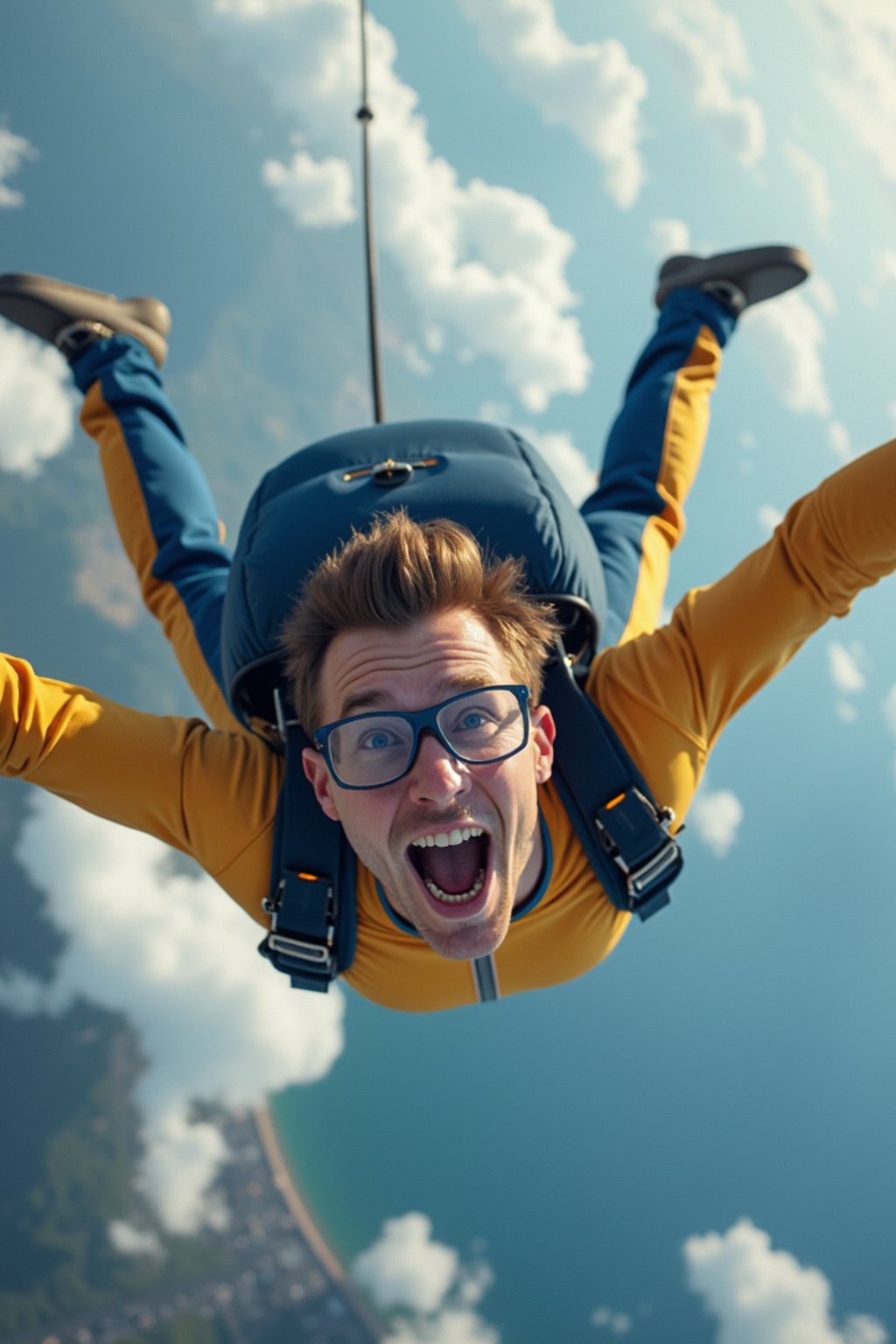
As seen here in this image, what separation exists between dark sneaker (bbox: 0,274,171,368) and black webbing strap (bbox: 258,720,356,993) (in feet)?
6.56

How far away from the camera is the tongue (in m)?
1.95

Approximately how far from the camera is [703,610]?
215 cm

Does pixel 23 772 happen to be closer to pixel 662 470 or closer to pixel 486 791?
pixel 486 791

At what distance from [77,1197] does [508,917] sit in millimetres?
36620

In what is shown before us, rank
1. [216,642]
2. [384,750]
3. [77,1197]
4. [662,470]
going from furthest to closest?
[77,1197] < [662,470] < [216,642] < [384,750]

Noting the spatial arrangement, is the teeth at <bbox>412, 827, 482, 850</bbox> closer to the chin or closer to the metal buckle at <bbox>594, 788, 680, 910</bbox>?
the chin

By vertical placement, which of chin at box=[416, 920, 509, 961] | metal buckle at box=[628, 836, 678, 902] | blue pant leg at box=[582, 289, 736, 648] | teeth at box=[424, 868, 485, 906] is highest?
blue pant leg at box=[582, 289, 736, 648]

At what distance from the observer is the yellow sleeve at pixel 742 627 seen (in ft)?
6.18

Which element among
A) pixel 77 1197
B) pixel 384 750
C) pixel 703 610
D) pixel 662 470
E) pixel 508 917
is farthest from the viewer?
pixel 77 1197

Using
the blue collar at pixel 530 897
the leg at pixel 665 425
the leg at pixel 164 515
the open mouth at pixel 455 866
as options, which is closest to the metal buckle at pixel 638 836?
the blue collar at pixel 530 897

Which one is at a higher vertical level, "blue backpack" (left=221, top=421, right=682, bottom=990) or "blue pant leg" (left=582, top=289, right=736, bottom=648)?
"blue pant leg" (left=582, top=289, right=736, bottom=648)

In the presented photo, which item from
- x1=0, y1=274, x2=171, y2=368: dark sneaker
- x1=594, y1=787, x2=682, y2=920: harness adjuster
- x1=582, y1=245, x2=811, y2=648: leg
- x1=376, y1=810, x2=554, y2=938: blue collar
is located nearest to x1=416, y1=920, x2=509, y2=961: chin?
x1=376, y1=810, x2=554, y2=938: blue collar

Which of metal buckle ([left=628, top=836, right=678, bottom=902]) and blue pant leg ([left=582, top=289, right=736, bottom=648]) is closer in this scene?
metal buckle ([left=628, top=836, right=678, bottom=902])

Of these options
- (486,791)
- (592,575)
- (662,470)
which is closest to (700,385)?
(662,470)
